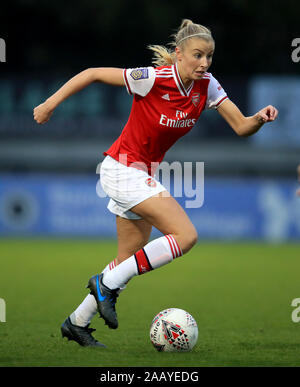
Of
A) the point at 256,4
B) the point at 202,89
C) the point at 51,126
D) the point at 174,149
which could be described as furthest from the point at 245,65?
the point at 202,89

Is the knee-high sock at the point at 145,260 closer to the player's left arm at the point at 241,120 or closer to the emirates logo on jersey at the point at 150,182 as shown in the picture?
the emirates logo on jersey at the point at 150,182

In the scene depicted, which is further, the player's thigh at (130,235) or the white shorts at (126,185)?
the player's thigh at (130,235)

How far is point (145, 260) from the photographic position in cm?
533

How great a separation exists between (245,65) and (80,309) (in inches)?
756

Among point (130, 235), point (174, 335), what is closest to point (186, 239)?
point (130, 235)

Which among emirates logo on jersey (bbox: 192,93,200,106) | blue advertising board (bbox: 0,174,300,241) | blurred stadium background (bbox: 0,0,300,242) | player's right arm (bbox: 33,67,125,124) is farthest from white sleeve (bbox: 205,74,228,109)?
blue advertising board (bbox: 0,174,300,241)

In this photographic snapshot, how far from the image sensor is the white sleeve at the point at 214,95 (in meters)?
5.76

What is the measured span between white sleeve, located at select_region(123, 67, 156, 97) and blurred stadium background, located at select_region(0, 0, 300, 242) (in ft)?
38.7

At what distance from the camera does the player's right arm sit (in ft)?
17.3

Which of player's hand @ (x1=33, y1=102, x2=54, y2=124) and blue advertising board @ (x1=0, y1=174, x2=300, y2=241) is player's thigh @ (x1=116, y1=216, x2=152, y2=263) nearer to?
player's hand @ (x1=33, y1=102, x2=54, y2=124)

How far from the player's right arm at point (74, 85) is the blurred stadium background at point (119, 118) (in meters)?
11.8

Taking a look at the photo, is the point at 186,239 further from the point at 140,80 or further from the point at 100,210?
the point at 100,210
